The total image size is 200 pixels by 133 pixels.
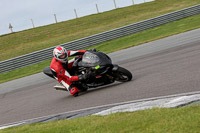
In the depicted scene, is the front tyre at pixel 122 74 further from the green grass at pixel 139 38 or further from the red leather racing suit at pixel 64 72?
the green grass at pixel 139 38

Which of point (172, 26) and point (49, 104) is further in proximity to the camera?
point (172, 26)

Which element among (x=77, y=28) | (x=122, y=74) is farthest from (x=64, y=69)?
(x=77, y=28)

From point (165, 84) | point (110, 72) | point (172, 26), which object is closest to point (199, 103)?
point (165, 84)

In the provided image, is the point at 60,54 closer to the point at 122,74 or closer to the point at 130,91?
the point at 122,74

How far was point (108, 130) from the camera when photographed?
5.12m

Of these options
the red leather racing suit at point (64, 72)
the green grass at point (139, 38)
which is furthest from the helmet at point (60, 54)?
the green grass at point (139, 38)

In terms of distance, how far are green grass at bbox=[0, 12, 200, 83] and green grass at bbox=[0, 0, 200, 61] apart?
8.40m

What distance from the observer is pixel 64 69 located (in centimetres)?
1028

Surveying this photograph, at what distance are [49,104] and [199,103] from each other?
5434 millimetres

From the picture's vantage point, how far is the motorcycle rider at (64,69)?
1003 centimetres

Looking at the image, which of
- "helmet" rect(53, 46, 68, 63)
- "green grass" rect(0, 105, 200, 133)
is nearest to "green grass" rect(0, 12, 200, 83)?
"helmet" rect(53, 46, 68, 63)

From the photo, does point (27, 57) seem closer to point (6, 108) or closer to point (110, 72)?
point (6, 108)

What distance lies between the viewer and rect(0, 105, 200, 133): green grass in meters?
4.46

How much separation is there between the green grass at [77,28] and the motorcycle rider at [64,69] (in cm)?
2046
